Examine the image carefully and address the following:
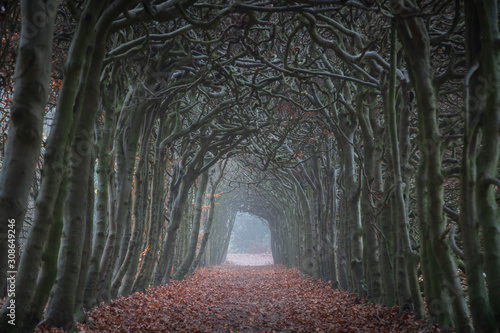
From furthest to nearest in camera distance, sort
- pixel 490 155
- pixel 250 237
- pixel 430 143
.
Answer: pixel 250 237
pixel 430 143
pixel 490 155

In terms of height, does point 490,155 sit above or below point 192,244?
above

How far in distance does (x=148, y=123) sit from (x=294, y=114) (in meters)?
5.50

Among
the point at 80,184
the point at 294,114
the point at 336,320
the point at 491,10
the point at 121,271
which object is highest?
the point at 294,114

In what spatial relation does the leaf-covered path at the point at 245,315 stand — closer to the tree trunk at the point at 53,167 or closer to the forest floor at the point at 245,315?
the forest floor at the point at 245,315

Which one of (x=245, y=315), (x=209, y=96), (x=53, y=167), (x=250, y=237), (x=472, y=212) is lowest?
(x=245, y=315)

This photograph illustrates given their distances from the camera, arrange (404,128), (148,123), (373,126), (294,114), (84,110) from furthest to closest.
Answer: (294,114) → (148,123) → (373,126) → (404,128) → (84,110)

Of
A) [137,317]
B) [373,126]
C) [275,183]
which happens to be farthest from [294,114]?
[275,183]

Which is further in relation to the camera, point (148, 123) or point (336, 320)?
point (148, 123)

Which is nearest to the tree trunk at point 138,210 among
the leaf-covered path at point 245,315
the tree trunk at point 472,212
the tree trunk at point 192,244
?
the leaf-covered path at point 245,315

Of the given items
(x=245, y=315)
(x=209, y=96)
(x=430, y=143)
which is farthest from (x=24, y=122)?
(x=209, y=96)

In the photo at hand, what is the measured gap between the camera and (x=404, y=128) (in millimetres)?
5941

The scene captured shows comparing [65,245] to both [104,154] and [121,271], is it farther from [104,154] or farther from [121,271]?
[121,271]

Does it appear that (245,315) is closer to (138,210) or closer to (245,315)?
(245,315)

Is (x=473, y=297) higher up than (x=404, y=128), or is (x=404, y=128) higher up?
(x=404, y=128)
